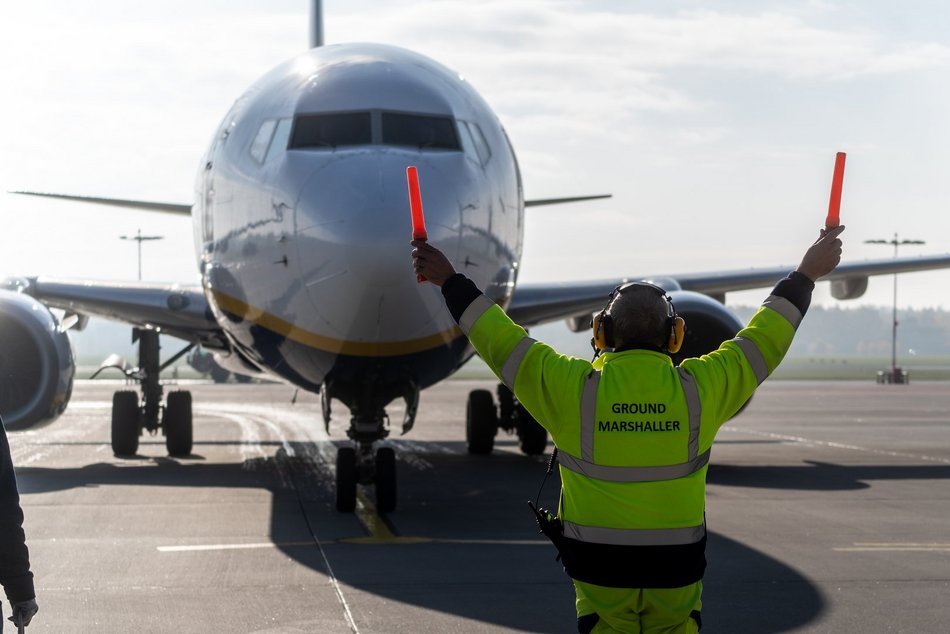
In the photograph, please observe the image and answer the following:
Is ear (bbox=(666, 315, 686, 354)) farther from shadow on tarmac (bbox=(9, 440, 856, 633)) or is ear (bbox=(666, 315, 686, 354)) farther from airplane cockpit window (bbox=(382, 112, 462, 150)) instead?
airplane cockpit window (bbox=(382, 112, 462, 150))

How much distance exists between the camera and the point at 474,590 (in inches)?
296

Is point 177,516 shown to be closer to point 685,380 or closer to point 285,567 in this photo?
point 285,567

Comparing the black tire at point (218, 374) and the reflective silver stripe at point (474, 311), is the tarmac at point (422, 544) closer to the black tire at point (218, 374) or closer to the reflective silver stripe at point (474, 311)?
the reflective silver stripe at point (474, 311)

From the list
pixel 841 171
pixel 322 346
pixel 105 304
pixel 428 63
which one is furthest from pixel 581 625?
pixel 105 304

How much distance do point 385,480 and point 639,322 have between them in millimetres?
6893

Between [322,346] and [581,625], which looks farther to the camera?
[322,346]

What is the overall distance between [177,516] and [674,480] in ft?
24.0

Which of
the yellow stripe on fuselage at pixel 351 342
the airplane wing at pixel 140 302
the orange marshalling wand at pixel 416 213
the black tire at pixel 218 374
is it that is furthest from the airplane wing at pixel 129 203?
the black tire at pixel 218 374

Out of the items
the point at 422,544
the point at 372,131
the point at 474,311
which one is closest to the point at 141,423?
the point at 372,131

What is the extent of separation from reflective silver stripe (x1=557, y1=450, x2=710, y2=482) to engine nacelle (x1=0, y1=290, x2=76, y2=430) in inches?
367

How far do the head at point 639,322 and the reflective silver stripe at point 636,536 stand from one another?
56cm

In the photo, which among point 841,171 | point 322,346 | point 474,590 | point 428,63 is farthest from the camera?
point 428,63

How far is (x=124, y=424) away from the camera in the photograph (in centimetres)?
1656

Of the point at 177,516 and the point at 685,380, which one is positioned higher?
the point at 685,380
